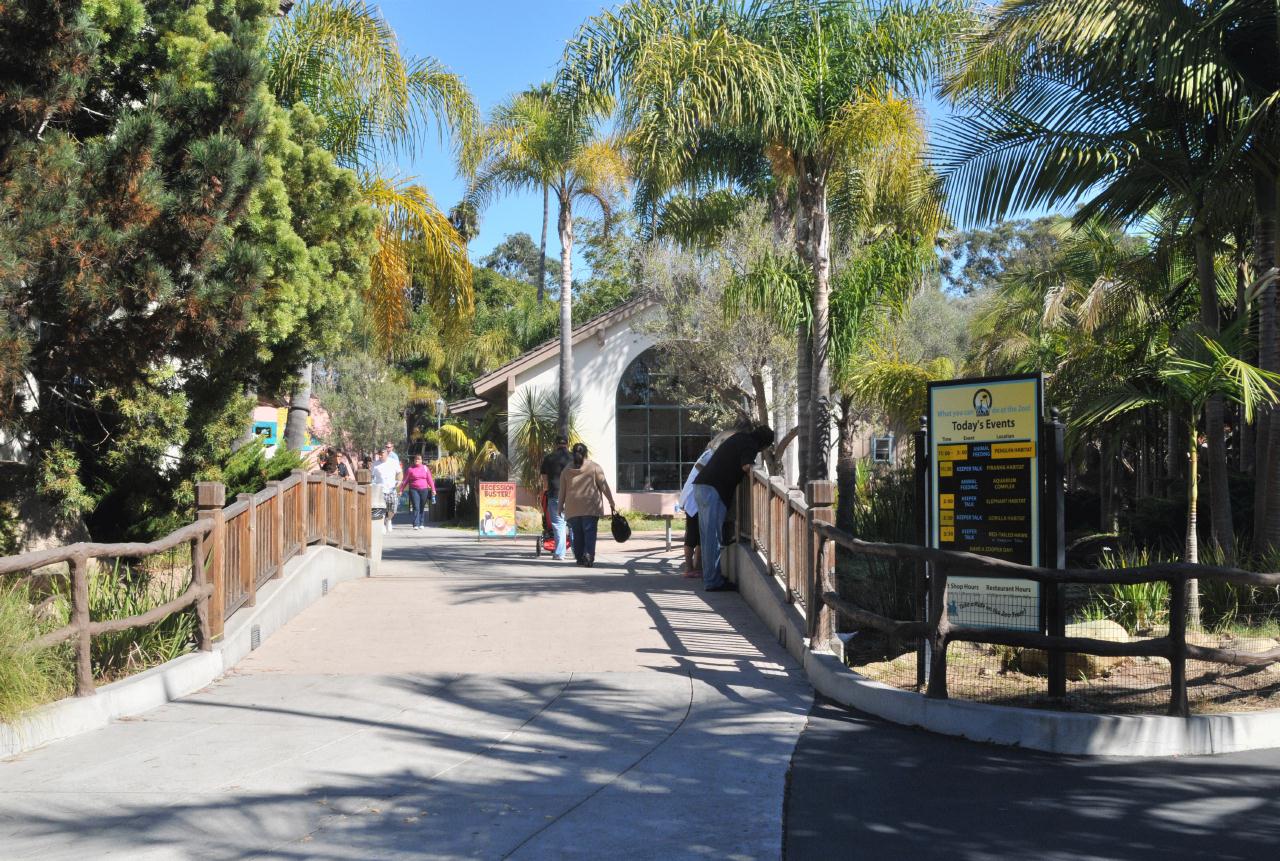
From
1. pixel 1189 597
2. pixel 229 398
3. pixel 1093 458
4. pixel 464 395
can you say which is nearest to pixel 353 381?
pixel 464 395

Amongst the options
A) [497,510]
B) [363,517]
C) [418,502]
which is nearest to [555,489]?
[363,517]

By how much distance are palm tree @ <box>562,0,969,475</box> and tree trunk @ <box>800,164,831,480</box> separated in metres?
0.02

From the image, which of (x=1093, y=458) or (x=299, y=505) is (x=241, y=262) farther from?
(x=1093, y=458)

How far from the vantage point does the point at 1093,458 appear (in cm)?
2266

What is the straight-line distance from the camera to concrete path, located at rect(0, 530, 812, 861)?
535cm

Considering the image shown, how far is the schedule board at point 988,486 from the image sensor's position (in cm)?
761

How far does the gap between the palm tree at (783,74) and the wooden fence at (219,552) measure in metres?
5.76

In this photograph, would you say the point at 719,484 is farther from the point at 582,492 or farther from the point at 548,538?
the point at 548,538

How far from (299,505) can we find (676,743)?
6.50m

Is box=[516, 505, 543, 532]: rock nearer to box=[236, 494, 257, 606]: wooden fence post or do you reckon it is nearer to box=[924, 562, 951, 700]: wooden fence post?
box=[236, 494, 257, 606]: wooden fence post

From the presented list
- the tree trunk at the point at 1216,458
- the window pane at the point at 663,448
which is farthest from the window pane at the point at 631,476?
the tree trunk at the point at 1216,458

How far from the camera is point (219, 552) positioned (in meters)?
9.16

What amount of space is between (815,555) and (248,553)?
468 centimetres

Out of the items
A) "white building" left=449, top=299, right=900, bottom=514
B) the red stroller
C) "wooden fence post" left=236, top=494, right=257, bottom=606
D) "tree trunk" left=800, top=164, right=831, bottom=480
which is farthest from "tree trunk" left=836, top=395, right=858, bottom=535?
"wooden fence post" left=236, top=494, right=257, bottom=606
